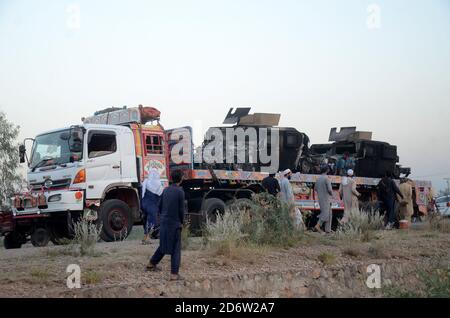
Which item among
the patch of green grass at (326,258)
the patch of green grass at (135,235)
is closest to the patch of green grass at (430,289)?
the patch of green grass at (326,258)

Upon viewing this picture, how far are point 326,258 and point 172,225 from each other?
12.2 ft

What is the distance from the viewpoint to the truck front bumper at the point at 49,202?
1444cm

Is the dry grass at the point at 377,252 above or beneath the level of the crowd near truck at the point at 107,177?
beneath

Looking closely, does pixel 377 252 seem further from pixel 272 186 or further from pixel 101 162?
pixel 101 162

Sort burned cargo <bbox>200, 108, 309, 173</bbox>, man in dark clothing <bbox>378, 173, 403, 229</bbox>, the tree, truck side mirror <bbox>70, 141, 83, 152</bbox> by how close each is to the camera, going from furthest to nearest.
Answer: the tree → man in dark clothing <bbox>378, 173, 403, 229</bbox> → burned cargo <bbox>200, 108, 309, 173</bbox> → truck side mirror <bbox>70, 141, 83, 152</bbox>

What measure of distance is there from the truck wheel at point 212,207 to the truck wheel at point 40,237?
12.7 ft

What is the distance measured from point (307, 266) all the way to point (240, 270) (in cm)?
143

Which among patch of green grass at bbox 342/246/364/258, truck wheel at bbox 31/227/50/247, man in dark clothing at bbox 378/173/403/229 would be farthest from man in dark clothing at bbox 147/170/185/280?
man in dark clothing at bbox 378/173/403/229

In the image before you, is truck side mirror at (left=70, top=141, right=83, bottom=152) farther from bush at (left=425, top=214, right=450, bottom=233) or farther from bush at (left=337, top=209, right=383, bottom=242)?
bush at (left=425, top=214, right=450, bottom=233)

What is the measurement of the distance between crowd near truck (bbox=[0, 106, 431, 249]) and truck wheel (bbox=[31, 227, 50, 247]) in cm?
2

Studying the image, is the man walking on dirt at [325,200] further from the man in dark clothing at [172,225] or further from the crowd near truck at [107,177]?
the man in dark clothing at [172,225]

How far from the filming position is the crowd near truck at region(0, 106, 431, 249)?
1471 cm

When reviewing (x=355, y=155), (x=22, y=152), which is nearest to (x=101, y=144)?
(x=22, y=152)

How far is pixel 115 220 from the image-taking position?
1516cm
